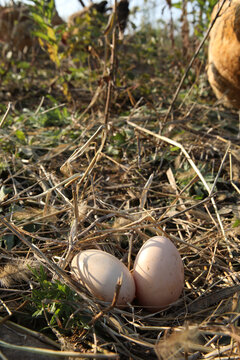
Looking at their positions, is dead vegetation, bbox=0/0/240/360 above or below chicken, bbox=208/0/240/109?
below

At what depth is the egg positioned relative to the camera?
39.2 inches

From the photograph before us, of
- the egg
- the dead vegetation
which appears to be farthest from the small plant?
the egg

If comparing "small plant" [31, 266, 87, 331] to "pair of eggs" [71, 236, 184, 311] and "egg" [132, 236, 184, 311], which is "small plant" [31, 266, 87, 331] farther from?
"egg" [132, 236, 184, 311]

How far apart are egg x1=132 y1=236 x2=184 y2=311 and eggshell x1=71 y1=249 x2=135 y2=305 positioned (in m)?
0.04

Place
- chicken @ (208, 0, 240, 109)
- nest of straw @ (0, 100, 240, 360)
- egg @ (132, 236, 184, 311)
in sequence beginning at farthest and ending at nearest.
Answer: chicken @ (208, 0, 240, 109), egg @ (132, 236, 184, 311), nest of straw @ (0, 100, 240, 360)

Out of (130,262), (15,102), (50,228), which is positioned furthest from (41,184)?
(15,102)

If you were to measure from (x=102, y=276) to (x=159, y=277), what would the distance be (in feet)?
0.56

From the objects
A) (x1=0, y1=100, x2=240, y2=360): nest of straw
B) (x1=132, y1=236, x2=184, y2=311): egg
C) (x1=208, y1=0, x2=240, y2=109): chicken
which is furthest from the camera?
(x1=208, y1=0, x2=240, y2=109): chicken

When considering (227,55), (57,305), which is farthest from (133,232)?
(227,55)

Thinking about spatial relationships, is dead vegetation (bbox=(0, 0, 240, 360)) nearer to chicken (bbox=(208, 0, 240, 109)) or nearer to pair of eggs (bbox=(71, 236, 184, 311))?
pair of eggs (bbox=(71, 236, 184, 311))

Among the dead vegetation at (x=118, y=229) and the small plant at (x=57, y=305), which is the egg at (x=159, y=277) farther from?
the small plant at (x=57, y=305)

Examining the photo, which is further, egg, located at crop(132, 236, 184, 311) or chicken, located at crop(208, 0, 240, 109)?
chicken, located at crop(208, 0, 240, 109)

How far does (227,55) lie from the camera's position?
6.05 feet

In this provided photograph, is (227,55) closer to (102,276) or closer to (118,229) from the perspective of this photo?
(118,229)
